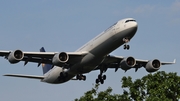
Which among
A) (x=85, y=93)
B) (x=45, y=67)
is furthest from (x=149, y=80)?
(x=45, y=67)

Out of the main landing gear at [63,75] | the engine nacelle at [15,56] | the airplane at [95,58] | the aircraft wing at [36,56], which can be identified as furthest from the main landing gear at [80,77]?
the engine nacelle at [15,56]

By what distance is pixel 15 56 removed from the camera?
6769 cm

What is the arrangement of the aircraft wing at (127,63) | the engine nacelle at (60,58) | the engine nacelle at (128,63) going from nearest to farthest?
the engine nacelle at (60,58) → the engine nacelle at (128,63) → the aircraft wing at (127,63)

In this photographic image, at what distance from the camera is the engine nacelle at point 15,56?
221ft

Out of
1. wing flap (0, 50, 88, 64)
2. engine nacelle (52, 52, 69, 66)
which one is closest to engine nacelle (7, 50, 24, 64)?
wing flap (0, 50, 88, 64)

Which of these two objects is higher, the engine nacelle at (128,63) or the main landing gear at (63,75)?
the engine nacelle at (128,63)

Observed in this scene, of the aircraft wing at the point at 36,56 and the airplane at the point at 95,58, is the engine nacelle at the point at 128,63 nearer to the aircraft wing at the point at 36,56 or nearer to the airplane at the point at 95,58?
the airplane at the point at 95,58

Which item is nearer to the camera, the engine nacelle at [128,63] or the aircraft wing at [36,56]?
the aircraft wing at [36,56]

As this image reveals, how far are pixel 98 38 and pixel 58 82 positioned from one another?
32.1 feet

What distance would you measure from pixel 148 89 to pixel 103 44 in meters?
16.2

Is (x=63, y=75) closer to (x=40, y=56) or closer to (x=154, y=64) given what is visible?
(x=40, y=56)

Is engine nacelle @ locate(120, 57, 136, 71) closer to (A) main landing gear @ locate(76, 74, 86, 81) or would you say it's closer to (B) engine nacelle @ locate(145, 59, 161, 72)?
(B) engine nacelle @ locate(145, 59, 161, 72)

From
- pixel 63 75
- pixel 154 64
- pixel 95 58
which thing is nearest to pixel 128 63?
pixel 154 64

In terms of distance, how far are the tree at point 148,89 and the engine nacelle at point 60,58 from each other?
12572 mm
